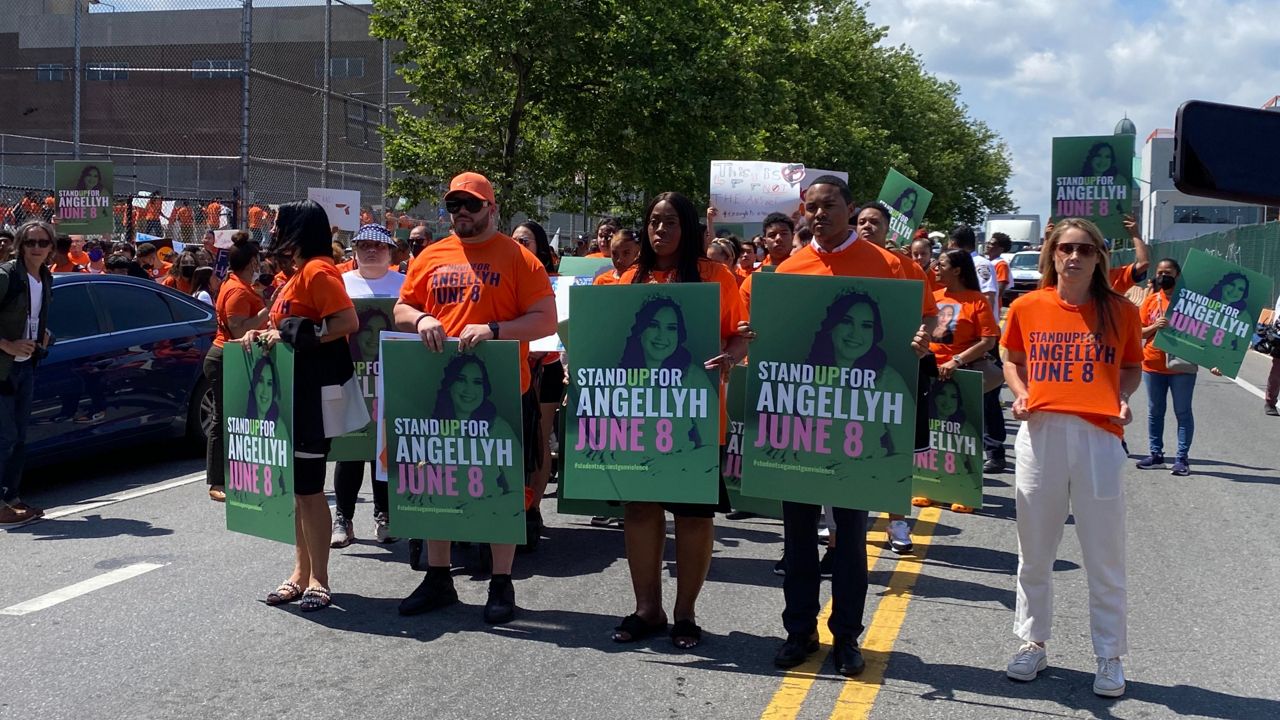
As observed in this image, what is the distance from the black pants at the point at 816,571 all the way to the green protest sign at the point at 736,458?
1.56 m

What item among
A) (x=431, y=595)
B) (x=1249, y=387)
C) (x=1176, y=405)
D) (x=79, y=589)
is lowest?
(x=79, y=589)

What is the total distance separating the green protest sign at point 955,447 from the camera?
27.3 ft

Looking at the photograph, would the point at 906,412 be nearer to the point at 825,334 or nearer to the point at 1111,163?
the point at 825,334

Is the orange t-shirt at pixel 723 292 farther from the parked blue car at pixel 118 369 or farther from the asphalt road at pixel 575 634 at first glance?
the parked blue car at pixel 118 369

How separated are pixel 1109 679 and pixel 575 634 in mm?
2313

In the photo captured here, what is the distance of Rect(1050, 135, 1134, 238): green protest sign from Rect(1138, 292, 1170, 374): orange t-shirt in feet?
2.55

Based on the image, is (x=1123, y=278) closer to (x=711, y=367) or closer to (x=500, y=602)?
(x=711, y=367)

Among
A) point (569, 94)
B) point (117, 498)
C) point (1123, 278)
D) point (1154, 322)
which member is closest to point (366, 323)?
point (117, 498)

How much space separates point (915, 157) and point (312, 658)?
184 ft

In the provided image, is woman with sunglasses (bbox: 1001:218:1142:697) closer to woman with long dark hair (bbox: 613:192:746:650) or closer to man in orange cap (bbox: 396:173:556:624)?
woman with long dark hair (bbox: 613:192:746:650)

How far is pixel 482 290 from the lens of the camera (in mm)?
6156

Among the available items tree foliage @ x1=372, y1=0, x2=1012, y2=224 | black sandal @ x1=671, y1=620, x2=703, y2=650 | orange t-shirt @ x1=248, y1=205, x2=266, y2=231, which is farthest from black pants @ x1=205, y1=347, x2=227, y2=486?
tree foliage @ x1=372, y1=0, x2=1012, y2=224

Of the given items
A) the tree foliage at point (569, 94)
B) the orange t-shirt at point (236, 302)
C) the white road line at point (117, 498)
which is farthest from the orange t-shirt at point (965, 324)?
the tree foliage at point (569, 94)

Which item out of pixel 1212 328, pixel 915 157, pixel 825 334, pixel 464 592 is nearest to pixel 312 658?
pixel 464 592
